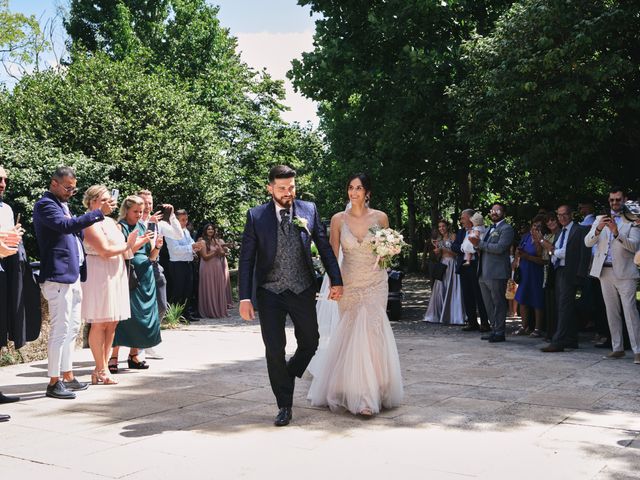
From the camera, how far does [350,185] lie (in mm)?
6859

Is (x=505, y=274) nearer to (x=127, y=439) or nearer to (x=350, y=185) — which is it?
(x=350, y=185)

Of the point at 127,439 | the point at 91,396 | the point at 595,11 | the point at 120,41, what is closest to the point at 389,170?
the point at 595,11

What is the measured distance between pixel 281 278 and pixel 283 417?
3.84 feet

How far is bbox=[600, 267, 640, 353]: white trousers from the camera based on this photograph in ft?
30.2

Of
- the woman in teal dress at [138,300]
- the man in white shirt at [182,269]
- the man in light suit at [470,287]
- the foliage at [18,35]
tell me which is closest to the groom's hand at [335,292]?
the woman in teal dress at [138,300]

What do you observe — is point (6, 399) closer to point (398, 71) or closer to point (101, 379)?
point (101, 379)

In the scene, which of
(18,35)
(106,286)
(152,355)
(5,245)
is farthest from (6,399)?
(18,35)

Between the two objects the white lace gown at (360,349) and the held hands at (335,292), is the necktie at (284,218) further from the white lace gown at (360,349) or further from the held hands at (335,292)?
the white lace gown at (360,349)

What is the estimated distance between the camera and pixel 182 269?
14867mm

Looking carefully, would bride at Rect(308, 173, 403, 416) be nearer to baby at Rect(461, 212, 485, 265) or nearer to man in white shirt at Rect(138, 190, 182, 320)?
man in white shirt at Rect(138, 190, 182, 320)

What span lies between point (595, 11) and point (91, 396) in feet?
35.8

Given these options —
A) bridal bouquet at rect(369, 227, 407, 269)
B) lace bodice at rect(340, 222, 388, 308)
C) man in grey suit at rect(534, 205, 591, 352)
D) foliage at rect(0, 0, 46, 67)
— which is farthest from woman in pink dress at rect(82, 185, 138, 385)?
foliage at rect(0, 0, 46, 67)

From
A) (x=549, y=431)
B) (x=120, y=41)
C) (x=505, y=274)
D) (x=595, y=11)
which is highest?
(x=120, y=41)

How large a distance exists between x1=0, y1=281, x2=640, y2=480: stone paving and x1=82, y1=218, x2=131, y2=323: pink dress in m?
0.81
